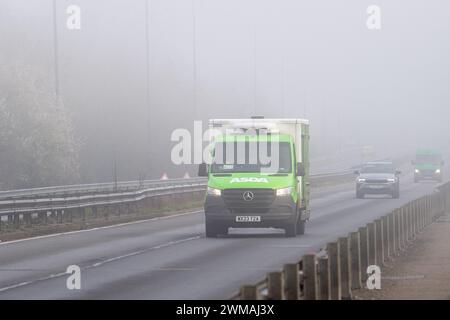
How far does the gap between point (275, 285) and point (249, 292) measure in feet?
3.50

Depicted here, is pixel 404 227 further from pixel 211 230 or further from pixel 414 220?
pixel 211 230

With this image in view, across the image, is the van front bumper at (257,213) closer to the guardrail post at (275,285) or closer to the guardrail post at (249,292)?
the guardrail post at (275,285)

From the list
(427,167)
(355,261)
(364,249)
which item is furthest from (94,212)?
(427,167)

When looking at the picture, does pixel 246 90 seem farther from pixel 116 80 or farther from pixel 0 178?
pixel 0 178

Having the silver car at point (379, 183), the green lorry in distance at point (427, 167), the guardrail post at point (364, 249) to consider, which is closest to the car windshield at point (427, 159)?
the green lorry in distance at point (427, 167)

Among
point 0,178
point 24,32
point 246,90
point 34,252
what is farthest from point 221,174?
point 246,90

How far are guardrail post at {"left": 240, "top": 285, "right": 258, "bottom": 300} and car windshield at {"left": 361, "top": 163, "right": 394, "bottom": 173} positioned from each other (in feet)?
166

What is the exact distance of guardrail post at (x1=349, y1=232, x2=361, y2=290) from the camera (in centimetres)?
1808

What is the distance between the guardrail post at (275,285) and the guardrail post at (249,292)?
83 cm

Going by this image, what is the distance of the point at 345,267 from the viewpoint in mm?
16969

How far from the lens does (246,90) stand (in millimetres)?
146625

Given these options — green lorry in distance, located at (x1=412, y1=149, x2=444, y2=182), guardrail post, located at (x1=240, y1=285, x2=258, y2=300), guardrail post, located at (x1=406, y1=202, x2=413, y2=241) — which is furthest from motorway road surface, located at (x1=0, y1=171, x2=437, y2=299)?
green lorry in distance, located at (x1=412, y1=149, x2=444, y2=182)

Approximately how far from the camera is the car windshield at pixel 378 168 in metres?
61.2

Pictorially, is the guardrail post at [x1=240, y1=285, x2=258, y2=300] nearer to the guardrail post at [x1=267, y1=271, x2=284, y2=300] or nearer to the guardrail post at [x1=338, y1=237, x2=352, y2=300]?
the guardrail post at [x1=267, y1=271, x2=284, y2=300]
